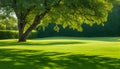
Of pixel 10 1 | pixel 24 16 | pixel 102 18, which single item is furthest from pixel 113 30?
pixel 10 1

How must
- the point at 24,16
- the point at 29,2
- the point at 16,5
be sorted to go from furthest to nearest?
the point at 24,16 → the point at 16,5 → the point at 29,2

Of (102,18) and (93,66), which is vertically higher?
(102,18)

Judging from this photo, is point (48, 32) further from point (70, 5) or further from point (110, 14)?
point (70, 5)

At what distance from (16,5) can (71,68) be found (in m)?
10.8

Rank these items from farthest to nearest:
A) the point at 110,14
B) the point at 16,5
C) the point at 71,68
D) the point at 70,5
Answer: the point at 110,14 < the point at 70,5 < the point at 16,5 < the point at 71,68

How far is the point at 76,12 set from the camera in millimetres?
30250

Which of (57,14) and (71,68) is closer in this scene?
(71,68)

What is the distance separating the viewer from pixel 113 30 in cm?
7281

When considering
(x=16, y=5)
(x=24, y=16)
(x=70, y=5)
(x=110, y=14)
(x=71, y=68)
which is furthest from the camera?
(x=110, y=14)

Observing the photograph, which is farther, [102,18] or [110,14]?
[110,14]

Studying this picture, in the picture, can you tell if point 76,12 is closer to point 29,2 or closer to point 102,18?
point 102,18

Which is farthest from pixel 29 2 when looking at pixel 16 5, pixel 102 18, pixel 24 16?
pixel 24 16

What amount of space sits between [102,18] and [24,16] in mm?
12524

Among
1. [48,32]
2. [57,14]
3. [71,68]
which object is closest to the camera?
[71,68]
